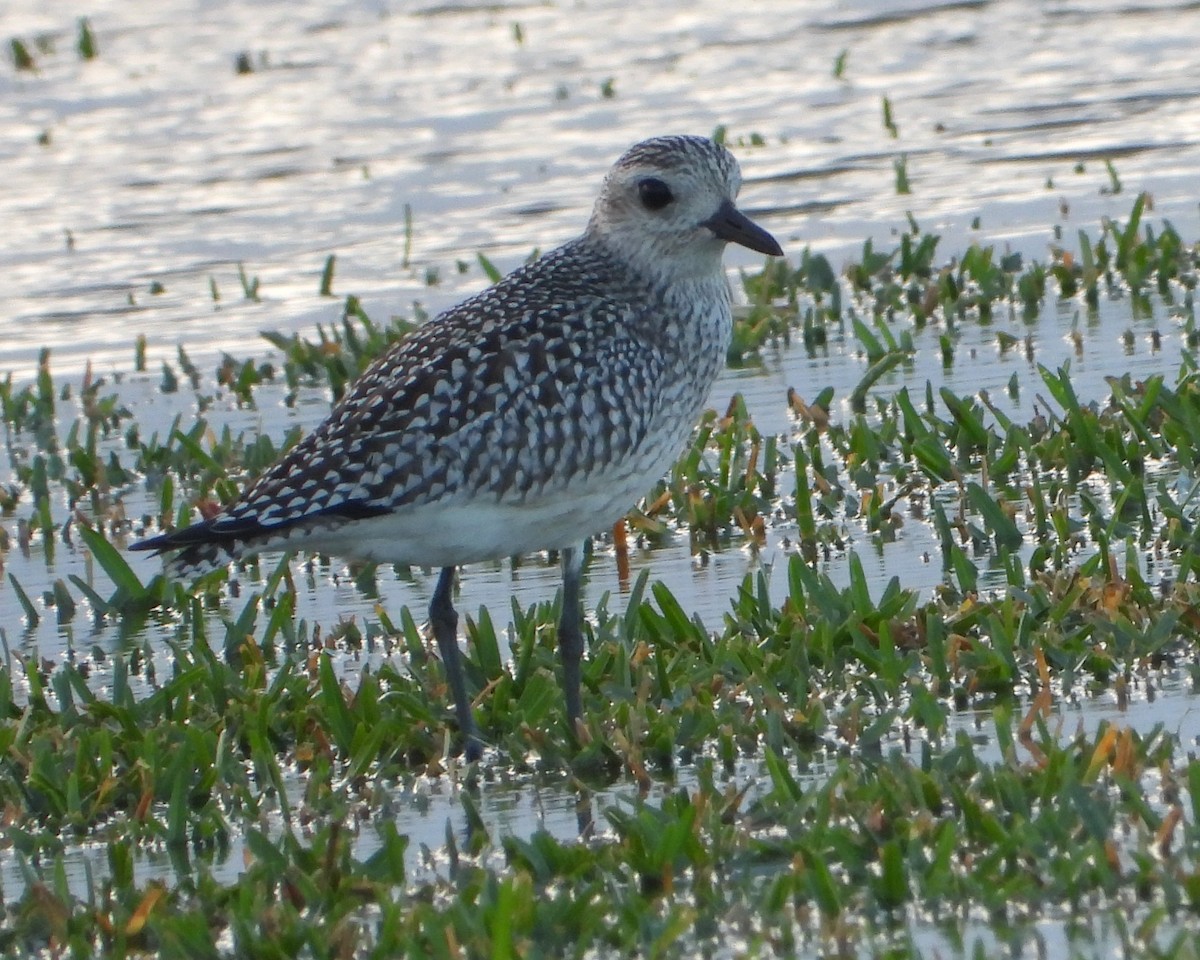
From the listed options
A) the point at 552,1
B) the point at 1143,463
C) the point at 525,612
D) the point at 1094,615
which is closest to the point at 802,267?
the point at 1143,463

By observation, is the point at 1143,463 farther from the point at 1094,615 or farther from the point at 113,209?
the point at 113,209

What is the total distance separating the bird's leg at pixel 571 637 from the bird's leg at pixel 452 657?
0.25 meters

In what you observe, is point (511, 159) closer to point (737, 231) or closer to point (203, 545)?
point (737, 231)

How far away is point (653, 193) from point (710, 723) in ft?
6.04

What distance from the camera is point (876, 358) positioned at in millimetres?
10047

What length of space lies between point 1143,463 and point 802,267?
12.3 feet

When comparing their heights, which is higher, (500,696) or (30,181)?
(30,181)

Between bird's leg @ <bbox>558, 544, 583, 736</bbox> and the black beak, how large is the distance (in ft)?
3.47

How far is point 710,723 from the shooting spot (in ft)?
19.9

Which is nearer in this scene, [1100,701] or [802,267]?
[1100,701]

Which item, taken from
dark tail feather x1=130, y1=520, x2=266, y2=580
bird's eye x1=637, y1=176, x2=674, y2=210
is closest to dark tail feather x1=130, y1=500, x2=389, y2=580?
dark tail feather x1=130, y1=520, x2=266, y2=580

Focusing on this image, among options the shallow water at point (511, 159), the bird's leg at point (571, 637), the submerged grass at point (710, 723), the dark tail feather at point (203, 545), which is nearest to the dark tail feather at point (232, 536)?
the dark tail feather at point (203, 545)

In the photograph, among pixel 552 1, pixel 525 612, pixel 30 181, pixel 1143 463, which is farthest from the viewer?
pixel 552 1

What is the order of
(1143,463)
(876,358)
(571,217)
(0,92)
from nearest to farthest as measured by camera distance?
(1143,463) < (876,358) < (571,217) < (0,92)
